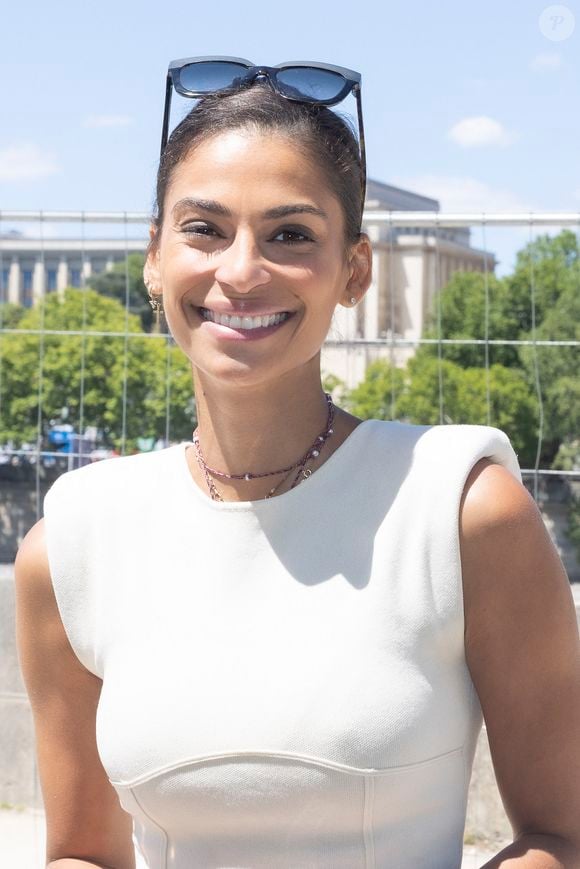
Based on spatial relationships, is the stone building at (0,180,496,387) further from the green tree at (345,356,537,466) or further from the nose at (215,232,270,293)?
the green tree at (345,356,537,466)

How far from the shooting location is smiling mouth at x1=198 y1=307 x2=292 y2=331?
5.00ft

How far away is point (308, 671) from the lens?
4.81 ft

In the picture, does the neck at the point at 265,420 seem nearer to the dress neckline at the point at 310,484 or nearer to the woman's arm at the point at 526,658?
the dress neckline at the point at 310,484

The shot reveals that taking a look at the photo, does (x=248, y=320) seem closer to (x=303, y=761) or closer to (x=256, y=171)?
(x=256, y=171)

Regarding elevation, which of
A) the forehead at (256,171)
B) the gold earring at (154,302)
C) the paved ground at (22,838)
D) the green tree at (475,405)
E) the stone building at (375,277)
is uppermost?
the stone building at (375,277)

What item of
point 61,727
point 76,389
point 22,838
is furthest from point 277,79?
point 76,389

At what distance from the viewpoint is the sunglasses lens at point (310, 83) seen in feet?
5.28

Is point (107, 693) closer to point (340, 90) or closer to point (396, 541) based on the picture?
point (396, 541)

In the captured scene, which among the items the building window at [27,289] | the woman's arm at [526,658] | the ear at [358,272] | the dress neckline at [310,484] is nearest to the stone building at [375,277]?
the building window at [27,289]

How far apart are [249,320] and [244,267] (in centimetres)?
7

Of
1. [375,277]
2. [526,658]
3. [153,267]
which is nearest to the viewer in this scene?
[526,658]

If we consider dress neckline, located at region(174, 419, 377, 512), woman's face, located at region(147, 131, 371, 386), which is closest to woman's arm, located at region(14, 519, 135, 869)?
dress neckline, located at region(174, 419, 377, 512)

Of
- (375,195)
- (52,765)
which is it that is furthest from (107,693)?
(375,195)

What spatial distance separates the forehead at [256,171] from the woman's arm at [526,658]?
1.43 ft
